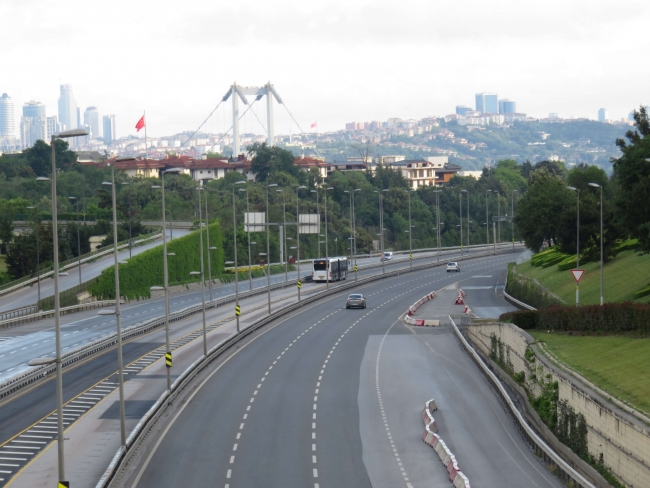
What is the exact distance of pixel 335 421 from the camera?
42.0 meters

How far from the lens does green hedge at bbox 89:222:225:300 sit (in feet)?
297

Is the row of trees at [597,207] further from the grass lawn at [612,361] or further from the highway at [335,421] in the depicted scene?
the highway at [335,421]

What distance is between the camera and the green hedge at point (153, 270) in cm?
9038

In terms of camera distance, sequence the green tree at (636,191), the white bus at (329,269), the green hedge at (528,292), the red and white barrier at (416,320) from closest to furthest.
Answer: the green tree at (636,191)
the green hedge at (528,292)
the red and white barrier at (416,320)
the white bus at (329,269)

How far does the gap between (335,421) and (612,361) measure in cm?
1194

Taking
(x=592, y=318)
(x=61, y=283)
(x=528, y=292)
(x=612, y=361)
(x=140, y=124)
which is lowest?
(x=528, y=292)

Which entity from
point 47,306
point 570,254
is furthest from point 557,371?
point 47,306

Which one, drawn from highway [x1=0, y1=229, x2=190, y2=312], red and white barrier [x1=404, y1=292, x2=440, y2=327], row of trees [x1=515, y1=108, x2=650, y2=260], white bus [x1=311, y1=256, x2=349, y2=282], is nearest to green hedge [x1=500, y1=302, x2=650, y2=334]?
row of trees [x1=515, y1=108, x2=650, y2=260]

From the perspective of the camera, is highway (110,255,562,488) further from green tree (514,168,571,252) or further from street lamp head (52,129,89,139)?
green tree (514,168,571,252)

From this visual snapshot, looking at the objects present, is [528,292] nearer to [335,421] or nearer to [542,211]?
[542,211]

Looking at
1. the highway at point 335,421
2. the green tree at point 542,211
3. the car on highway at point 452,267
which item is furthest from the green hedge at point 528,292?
the car on highway at point 452,267

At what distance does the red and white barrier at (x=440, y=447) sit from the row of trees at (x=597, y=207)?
53.2 ft

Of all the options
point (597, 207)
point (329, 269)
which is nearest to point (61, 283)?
point (329, 269)

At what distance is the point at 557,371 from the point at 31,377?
89.7ft
